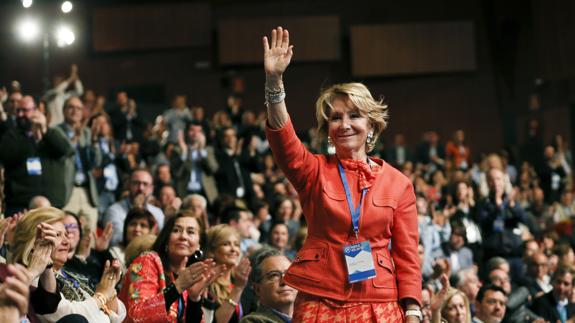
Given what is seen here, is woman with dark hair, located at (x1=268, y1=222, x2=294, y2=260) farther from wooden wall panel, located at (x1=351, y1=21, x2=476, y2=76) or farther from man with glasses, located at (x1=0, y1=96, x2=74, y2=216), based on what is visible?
wooden wall panel, located at (x1=351, y1=21, x2=476, y2=76)

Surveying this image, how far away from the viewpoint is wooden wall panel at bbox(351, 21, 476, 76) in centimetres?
1537

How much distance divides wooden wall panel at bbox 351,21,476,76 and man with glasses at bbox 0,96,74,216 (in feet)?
30.4

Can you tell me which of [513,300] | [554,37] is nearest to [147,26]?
[554,37]

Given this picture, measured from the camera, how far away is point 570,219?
11023 mm

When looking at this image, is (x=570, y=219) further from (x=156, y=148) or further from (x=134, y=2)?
(x=134, y=2)

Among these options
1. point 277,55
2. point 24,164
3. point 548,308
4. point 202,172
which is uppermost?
point 277,55

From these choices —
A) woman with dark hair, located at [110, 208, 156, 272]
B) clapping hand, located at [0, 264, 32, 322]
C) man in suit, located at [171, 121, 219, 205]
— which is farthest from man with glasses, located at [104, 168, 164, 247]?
clapping hand, located at [0, 264, 32, 322]

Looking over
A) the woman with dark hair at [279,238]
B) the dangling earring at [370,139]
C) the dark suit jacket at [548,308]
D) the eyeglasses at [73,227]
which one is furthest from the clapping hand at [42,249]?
the dark suit jacket at [548,308]

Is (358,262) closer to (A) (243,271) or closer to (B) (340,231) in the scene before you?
(B) (340,231)

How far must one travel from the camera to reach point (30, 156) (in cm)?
657

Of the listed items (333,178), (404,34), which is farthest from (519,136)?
(333,178)

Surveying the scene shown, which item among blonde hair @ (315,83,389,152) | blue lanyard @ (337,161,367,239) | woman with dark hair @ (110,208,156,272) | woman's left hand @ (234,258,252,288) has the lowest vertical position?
woman's left hand @ (234,258,252,288)

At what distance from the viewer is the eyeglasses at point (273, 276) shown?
4.56 meters

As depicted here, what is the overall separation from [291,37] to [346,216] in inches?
482
